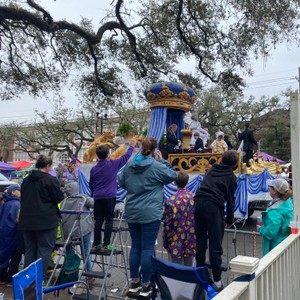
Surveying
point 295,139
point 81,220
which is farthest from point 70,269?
point 295,139

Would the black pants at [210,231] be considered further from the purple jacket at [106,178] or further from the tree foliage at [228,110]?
the tree foliage at [228,110]

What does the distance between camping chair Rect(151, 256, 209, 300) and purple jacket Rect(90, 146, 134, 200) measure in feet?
6.95

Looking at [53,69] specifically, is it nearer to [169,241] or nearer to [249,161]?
[249,161]

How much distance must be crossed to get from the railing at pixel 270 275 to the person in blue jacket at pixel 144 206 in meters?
1.48

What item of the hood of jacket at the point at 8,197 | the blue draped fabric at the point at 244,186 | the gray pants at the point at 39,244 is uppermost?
the blue draped fabric at the point at 244,186

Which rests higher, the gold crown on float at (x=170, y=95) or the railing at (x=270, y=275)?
the gold crown on float at (x=170, y=95)

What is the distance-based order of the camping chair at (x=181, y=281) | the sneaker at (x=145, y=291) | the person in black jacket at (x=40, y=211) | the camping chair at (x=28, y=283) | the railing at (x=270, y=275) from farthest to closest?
1. the person in black jacket at (x=40, y=211)
2. the sneaker at (x=145, y=291)
3. the camping chair at (x=181, y=281)
4. the camping chair at (x=28, y=283)
5. the railing at (x=270, y=275)

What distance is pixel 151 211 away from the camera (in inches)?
166

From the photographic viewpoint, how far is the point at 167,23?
10.6m

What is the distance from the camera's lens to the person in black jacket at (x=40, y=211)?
4.55m

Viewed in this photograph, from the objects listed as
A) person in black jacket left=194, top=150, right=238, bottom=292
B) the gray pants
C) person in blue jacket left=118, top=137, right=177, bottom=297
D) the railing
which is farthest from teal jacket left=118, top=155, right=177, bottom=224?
the railing

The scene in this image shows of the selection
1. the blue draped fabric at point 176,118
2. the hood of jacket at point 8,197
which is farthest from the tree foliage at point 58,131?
the hood of jacket at point 8,197

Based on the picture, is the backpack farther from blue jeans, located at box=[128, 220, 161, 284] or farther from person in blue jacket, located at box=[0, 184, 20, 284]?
blue jeans, located at box=[128, 220, 161, 284]

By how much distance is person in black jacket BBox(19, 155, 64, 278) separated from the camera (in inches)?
179
